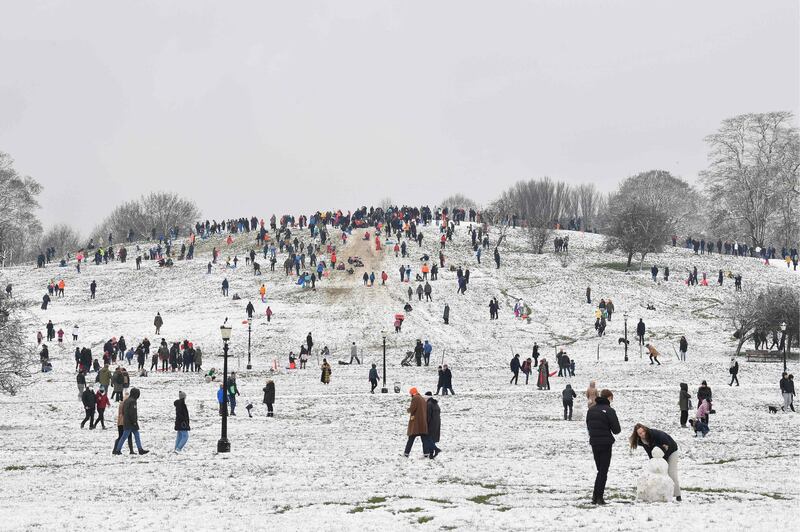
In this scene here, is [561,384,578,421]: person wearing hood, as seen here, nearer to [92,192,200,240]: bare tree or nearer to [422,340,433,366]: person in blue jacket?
[422,340,433,366]: person in blue jacket

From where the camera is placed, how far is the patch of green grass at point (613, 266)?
248 feet

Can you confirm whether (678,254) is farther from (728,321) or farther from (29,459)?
(29,459)

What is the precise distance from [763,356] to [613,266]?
31.4 meters

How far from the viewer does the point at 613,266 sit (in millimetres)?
76688

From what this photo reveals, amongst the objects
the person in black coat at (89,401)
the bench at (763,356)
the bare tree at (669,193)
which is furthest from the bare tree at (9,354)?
the bare tree at (669,193)

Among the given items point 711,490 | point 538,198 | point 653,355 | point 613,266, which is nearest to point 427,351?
point 653,355

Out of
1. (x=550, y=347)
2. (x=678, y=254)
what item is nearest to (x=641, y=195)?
(x=678, y=254)

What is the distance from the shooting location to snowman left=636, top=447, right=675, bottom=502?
12822 mm

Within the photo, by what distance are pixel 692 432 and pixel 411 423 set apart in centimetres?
902

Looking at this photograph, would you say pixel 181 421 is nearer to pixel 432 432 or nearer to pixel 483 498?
pixel 432 432

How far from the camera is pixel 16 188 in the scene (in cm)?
7606

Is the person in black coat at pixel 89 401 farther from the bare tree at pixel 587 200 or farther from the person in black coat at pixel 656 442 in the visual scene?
the bare tree at pixel 587 200

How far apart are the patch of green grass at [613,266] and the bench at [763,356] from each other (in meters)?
28.7

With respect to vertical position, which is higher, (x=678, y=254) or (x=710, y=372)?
(x=678, y=254)
